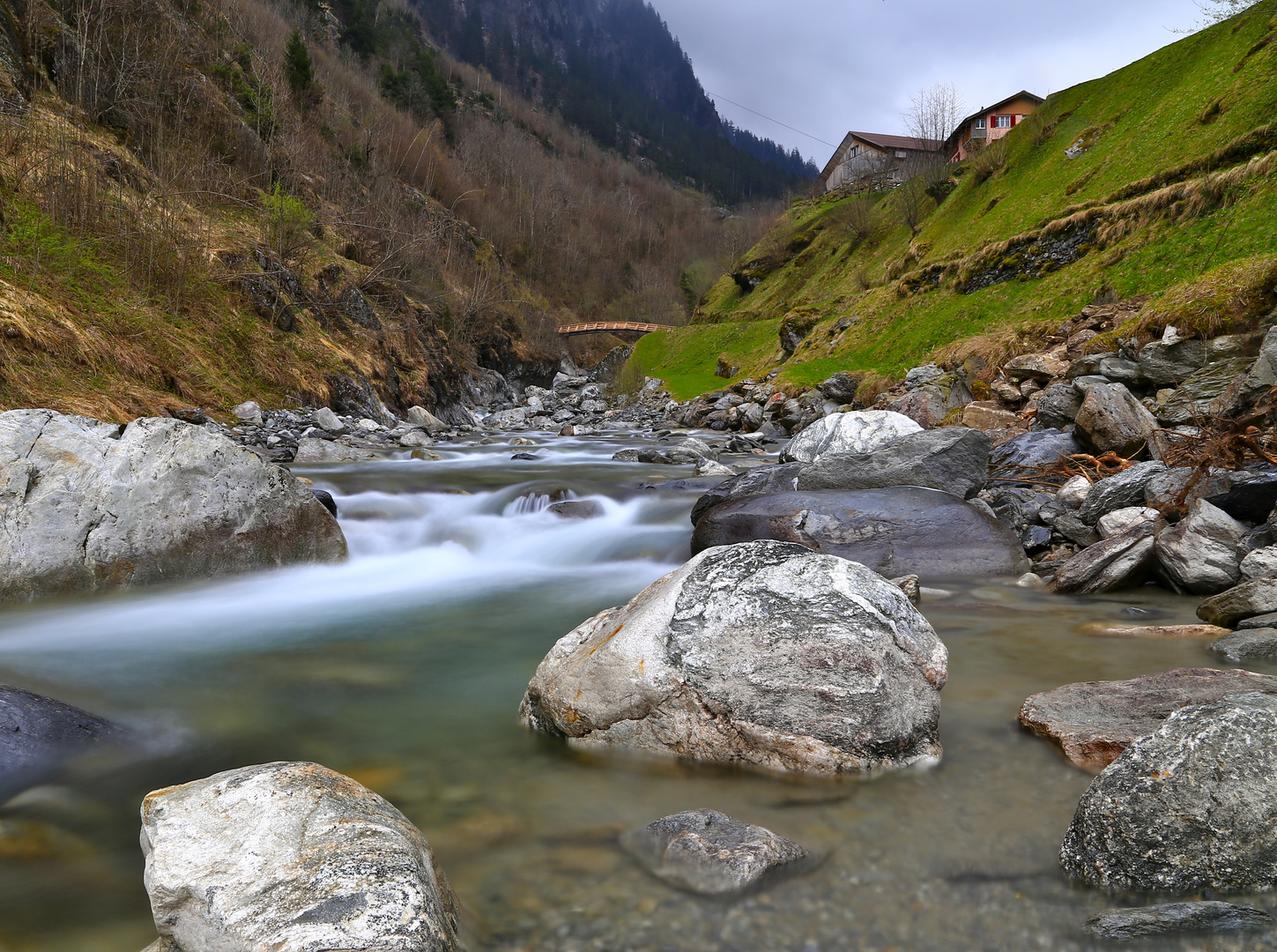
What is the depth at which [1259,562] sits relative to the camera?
13.7 feet

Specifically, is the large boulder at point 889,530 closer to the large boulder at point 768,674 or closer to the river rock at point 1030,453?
the river rock at point 1030,453

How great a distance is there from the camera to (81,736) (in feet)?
9.93

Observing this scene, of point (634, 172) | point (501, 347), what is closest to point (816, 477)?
point (501, 347)

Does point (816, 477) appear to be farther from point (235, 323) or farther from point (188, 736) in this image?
point (235, 323)

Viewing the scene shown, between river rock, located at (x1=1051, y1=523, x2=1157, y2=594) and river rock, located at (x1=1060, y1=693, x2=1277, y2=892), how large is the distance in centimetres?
316

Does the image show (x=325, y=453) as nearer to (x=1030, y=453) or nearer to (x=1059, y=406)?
(x=1030, y=453)

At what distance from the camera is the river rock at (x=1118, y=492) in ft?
18.7

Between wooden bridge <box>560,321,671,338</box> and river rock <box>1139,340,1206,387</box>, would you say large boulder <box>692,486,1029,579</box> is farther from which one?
wooden bridge <box>560,321,671,338</box>

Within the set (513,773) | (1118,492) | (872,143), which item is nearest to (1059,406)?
(1118,492)

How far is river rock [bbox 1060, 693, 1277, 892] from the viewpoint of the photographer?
1.78 metres

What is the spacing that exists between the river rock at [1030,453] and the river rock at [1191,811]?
5.76 metres

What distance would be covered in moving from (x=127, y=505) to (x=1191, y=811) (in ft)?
21.1

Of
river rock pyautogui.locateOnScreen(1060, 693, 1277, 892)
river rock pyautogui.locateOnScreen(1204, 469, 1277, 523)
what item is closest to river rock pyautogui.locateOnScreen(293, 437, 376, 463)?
river rock pyautogui.locateOnScreen(1204, 469, 1277, 523)

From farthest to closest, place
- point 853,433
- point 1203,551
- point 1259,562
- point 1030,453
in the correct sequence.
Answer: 1. point 853,433
2. point 1030,453
3. point 1203,551
4. point 1259,562
